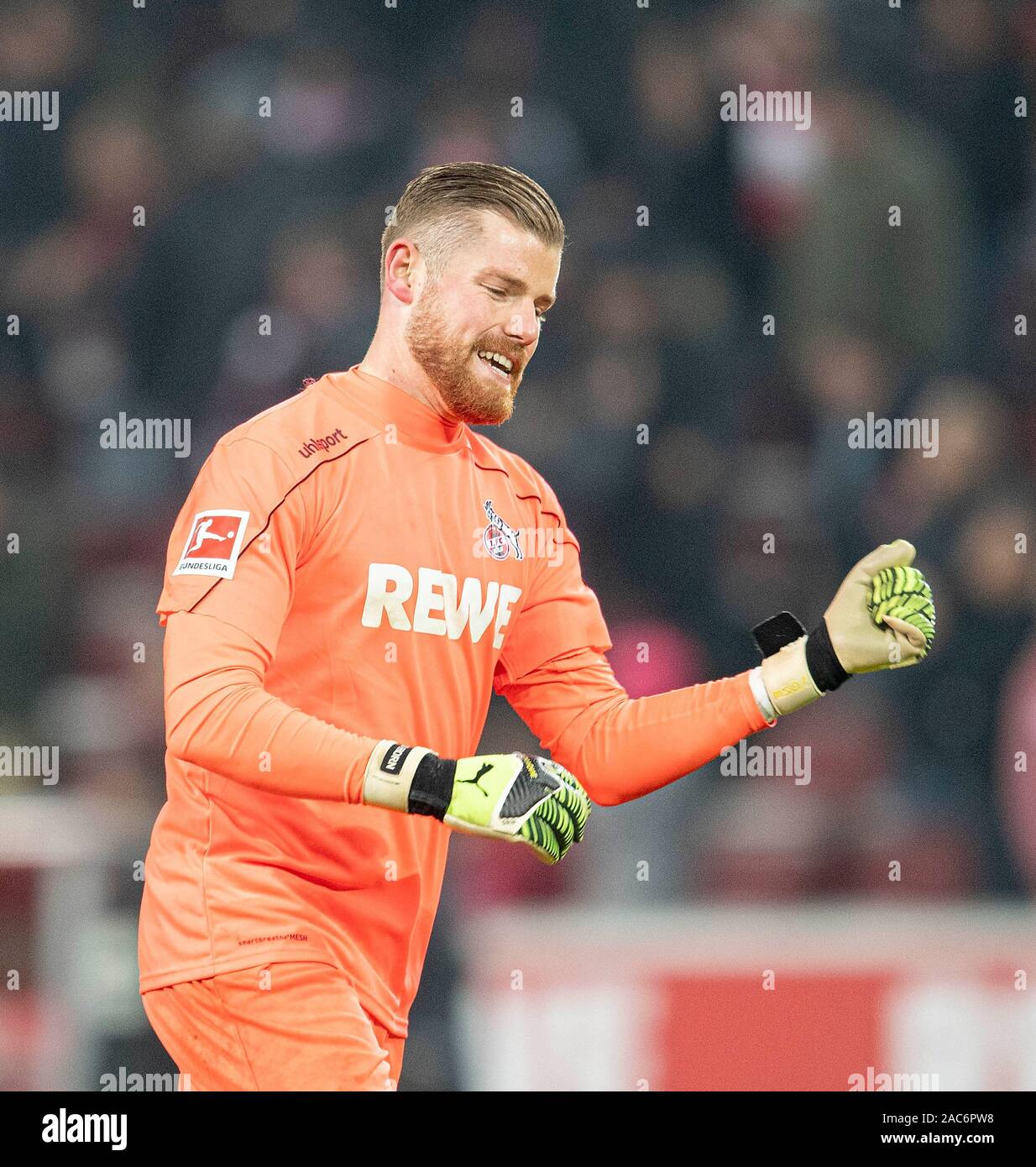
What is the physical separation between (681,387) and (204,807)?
176 inches

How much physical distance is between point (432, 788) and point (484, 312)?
1.03m

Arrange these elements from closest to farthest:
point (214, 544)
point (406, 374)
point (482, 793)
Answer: point (482, 793) → point (214, 544) → point (406, 374)

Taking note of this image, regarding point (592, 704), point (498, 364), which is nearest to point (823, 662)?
point (592, 704)

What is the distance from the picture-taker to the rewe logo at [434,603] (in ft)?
11.5

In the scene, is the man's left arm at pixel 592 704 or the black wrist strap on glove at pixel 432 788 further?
the man's left arm at pixel 592 704

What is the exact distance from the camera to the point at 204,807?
3455 mm

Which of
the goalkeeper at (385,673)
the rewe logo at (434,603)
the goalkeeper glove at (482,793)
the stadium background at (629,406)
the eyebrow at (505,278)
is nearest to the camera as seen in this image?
the goalkeeper glove at (482,793)

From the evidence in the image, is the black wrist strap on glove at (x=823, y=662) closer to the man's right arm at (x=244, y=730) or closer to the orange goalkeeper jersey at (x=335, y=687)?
the orange goalkeeper jersey at (x=335, y=687)

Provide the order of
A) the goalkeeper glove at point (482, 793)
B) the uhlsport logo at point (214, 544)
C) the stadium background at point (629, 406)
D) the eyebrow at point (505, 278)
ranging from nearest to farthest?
the goalkeeper glove at point (482, 793), the uhlsport logo at point (214, 544), the eyebrow at point (505, 278), the stadium background at point (629, 406)

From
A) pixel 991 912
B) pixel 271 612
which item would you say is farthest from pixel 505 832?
pixel 991 912

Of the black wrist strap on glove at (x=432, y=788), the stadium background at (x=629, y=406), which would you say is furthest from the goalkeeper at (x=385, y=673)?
the stadium background at (x=629, y=406)

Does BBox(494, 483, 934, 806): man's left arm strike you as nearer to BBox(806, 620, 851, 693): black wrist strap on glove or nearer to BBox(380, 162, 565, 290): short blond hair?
BBox(806, 620, 851, 693): black wrist strap on glove

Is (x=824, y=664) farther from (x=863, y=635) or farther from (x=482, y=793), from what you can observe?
(x=482, y=793)

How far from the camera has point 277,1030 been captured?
3322 millimetres
